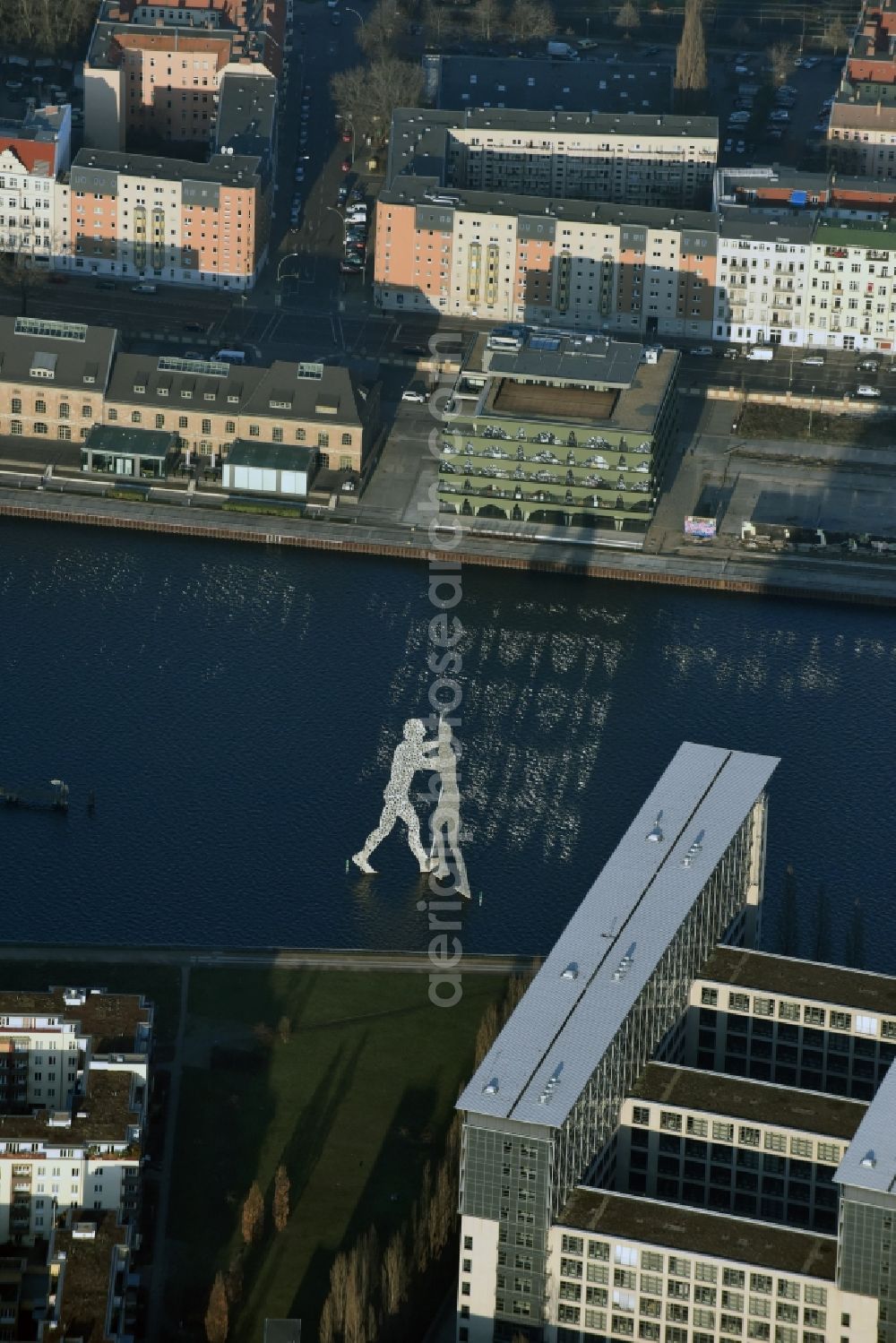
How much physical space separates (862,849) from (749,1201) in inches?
1432

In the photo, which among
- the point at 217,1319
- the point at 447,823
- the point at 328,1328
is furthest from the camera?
the point at 447,823

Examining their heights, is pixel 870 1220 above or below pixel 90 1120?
above

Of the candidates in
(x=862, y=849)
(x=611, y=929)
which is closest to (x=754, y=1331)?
(x=611, y=929)

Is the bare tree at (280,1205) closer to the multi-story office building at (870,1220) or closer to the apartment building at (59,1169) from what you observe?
the apartment building at (59,1169)

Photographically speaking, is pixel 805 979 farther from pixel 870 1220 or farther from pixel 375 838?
pixel 375 838

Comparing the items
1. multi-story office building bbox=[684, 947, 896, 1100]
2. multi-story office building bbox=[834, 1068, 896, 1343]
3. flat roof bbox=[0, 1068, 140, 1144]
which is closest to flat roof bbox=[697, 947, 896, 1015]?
multi-story office building bbox=[684, 947, 896, 1100]

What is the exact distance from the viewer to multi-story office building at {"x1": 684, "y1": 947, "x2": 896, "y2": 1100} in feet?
543

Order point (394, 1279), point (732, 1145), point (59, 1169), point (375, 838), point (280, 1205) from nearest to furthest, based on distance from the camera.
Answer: point (394, 1279) < point (59, 1169) < point (732, 1145) < point (280, 1205) < point (375, 838)

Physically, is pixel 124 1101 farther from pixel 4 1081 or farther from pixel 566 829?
pixel 566 829

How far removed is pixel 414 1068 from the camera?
170 metres

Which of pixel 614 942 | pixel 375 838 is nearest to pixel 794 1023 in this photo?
pixel 614 942

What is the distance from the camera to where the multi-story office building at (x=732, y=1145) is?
156750mm

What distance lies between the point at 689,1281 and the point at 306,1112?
2558 cm

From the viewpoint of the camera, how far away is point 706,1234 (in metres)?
148
